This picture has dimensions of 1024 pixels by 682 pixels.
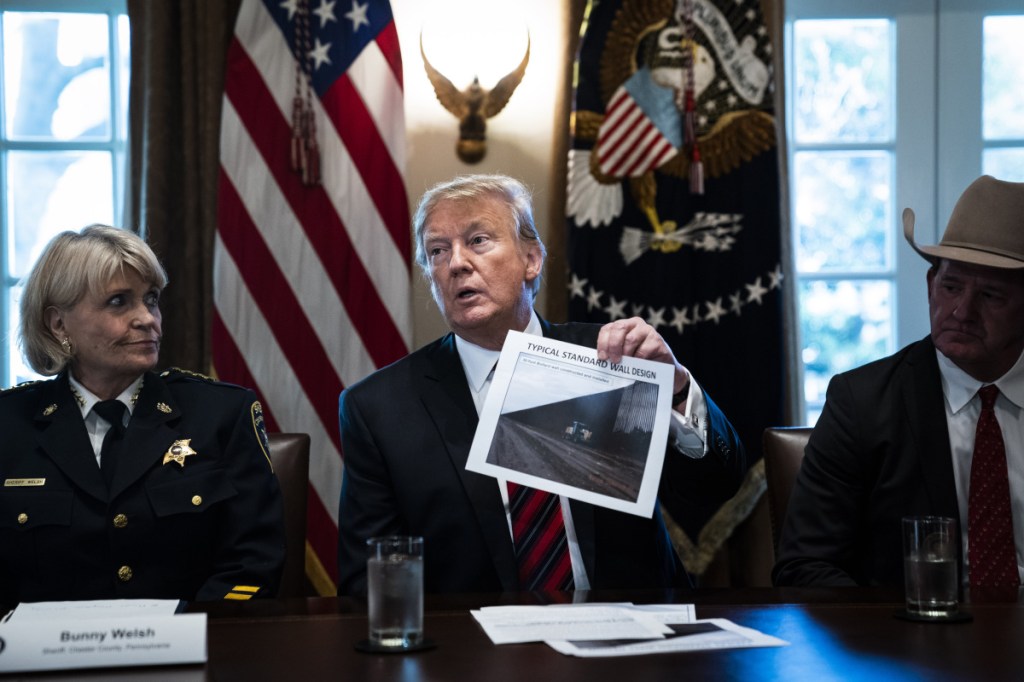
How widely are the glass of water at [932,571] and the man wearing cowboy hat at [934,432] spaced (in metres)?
0.56

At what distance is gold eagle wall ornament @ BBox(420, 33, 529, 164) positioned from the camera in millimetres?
3404

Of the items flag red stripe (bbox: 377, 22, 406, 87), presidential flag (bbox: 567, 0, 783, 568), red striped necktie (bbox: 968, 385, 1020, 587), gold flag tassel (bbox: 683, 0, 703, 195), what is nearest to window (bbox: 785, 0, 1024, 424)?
presidential flag (bbox: 567, 0, 783, 568)

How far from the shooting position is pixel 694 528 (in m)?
3.30

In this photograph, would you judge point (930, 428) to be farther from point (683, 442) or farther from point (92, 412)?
point (92, 412)

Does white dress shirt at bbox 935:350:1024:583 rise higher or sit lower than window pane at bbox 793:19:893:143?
lower

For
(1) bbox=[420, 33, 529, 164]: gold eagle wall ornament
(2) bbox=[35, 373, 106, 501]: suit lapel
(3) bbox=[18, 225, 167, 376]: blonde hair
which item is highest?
(1) bbox=[420, 33, 529, 164]: gold eagle wall ornament

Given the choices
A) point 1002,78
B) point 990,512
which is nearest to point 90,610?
point 990,512

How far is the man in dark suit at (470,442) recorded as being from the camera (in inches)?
79.4

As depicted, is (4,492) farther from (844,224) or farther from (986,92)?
(986,92)

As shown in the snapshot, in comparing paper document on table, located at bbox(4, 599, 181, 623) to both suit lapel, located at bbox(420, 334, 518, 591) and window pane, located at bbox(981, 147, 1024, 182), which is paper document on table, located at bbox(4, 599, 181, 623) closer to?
suit lapel, located at bbox(420, 334, 518, 591)

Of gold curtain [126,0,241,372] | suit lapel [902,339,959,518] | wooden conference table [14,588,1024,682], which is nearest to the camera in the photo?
wooden conference table [14,588,1024,682]

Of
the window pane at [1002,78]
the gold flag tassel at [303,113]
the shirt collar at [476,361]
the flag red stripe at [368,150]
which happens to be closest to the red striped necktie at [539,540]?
the shirt collar at [476,361]

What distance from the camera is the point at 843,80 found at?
12.2 ft

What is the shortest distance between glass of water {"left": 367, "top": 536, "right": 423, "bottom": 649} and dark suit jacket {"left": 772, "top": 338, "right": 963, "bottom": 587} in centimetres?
97
